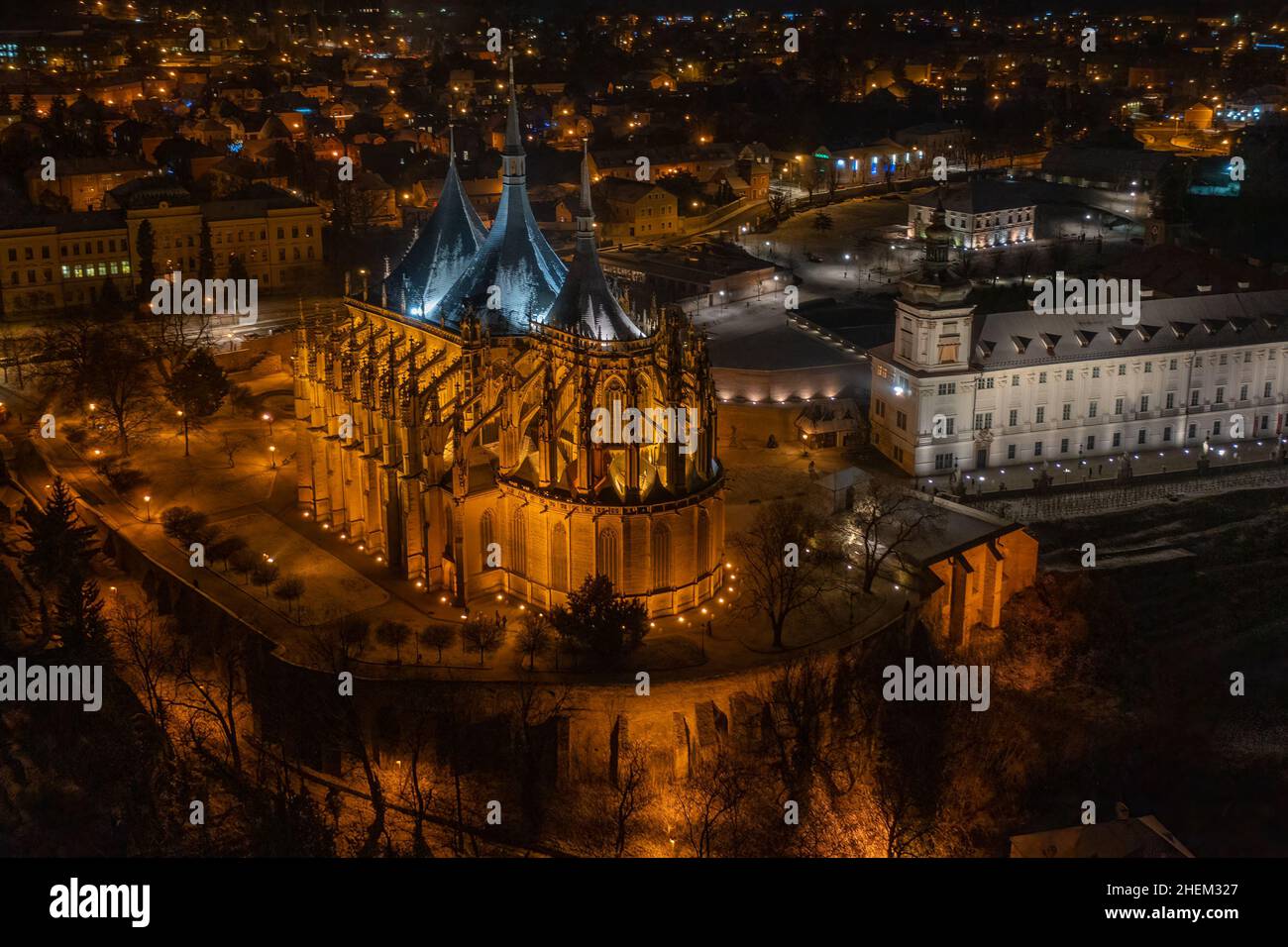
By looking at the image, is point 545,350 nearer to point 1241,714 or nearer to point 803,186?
point 1241,714

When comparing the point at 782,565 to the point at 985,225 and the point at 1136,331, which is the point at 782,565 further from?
→ the point at 985,225

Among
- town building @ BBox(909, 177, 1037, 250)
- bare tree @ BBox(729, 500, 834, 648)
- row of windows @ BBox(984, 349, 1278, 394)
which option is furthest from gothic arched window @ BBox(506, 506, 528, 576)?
town building @ BBox(909, 177, 1037, 250)

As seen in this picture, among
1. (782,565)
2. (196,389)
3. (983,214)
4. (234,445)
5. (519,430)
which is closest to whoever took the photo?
(519,430)

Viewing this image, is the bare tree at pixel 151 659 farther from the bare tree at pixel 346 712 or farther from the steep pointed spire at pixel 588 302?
the steep pointed spire at pixel 588 302

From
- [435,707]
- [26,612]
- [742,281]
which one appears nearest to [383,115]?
[742,281]

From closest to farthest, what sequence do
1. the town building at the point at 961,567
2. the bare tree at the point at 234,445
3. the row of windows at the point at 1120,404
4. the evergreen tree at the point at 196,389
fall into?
the town building at the point at 961,567
the bare tree at the point at 234,445
the evergreen tree at the point at 196,389
the row of windows at the point at 1120,404

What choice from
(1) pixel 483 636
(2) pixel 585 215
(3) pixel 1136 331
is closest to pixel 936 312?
(3) pixel 1136 331

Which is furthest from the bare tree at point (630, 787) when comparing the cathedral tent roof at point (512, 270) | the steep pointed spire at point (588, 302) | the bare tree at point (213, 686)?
the cathedral tent roof at point (512, 270)
